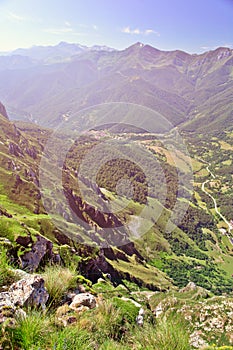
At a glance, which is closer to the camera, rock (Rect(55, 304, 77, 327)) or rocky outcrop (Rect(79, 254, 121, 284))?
rock (Rect(55, 304, 77, 327))

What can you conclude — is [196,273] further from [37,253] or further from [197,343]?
[197,343]

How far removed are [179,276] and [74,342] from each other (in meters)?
83.4

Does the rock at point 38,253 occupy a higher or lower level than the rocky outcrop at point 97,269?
higher

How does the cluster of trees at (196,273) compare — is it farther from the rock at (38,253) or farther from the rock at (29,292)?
the rock at (29,292)

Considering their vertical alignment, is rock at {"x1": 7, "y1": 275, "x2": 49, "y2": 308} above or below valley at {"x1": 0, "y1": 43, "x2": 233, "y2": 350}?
above

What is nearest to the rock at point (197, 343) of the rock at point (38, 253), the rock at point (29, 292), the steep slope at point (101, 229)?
the rock at point (29, 292)

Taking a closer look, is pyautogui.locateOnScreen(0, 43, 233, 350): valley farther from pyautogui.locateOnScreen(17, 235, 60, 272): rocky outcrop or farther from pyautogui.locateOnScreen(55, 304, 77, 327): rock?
pyautogui.locateOnScreen(17, 235, 60, 272): rocky outcrop

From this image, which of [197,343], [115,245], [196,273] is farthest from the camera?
[196,273]

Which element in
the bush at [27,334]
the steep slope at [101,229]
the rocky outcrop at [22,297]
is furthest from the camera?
the steep slope at [101,229]

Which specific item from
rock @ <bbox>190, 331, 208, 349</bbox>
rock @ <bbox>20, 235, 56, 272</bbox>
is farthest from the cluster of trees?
rock @ <bbox>190, 331, 208, 349</bbox>

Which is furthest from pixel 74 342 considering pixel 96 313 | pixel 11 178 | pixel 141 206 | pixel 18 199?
pixel 141 206

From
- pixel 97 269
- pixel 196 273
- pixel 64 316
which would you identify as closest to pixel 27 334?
pixel 64 316

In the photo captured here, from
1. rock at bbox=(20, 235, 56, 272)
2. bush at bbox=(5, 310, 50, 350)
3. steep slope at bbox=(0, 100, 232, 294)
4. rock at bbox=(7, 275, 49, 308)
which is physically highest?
bush at bbox=(5, 310, 50, 350)

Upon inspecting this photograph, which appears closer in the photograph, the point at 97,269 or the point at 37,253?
the point at 37,253
